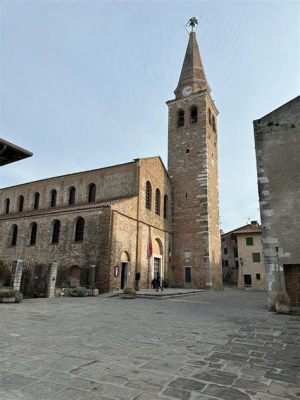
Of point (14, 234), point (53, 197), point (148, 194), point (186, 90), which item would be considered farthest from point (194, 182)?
point (14, 234)

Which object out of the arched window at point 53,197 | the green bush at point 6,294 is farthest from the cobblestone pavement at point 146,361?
the arched window at point 53,197

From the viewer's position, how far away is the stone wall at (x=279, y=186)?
11.1 m

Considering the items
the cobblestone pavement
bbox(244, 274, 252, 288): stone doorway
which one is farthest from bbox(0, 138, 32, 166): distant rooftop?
bbox(244, 274, 252, 288): stone doorway

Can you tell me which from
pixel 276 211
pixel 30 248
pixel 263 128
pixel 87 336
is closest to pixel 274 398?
pixel 87 336

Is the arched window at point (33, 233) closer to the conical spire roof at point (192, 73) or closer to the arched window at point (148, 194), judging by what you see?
the arched window at point (148, 194)

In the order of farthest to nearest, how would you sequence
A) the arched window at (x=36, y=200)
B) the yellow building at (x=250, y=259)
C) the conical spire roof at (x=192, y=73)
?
the yellow building at (x=250, y=259) < the conical spire roof at (x=192, y=73) < the arched window at (x=36, y=200)

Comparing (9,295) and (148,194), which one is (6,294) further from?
(148,194)

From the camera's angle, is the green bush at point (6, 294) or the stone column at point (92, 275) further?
the stone column at point (92, 275)

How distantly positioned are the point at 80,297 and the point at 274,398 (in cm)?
1424

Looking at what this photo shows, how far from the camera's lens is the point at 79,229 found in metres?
20.5

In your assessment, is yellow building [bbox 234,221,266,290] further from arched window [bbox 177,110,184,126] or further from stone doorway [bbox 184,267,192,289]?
arched window [bbox 177,110,184,126]

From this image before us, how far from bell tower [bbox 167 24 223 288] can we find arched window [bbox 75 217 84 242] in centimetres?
994

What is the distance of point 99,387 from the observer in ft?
10.8

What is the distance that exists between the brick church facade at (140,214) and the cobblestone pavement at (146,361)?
11753 mm
